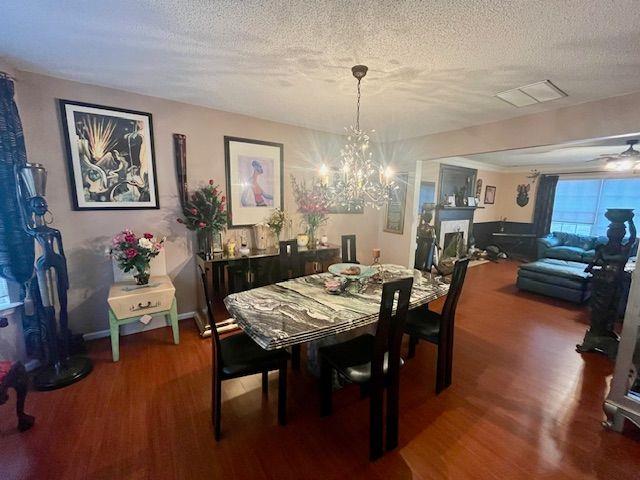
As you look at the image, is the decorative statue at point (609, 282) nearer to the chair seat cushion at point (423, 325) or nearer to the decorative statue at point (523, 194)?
the chair seat cushion at point (423, 325)

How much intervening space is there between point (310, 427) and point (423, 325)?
1195 millimetres

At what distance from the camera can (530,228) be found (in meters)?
6.91

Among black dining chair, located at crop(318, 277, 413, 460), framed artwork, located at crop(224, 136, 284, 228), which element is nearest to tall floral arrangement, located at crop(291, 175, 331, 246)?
framed artwork, located at crop(224, 136, 284, 228)

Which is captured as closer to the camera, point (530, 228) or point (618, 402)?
point (618, 402)

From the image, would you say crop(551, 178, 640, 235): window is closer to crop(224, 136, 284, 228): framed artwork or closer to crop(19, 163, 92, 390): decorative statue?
crop(224, 136, 284, 228): framed artwork

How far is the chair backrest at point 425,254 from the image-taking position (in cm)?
300

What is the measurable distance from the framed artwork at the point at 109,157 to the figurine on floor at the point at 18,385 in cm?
145

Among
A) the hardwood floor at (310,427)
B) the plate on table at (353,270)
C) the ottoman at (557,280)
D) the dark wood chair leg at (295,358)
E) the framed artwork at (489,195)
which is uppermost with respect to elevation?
the framed artwork at (489,195)

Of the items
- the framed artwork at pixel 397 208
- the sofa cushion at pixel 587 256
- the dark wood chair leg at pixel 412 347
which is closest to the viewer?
the dark wood chair leg at pixel 412 347

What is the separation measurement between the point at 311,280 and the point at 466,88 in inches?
86.2

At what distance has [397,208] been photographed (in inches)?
181

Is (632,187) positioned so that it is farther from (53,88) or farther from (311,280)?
(53,88)

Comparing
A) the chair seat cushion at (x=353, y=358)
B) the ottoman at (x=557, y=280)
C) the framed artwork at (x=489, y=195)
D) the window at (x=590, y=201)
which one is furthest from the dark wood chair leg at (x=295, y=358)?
the window at (x=590, y=201)

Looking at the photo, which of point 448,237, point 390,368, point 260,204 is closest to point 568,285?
point 448,237
